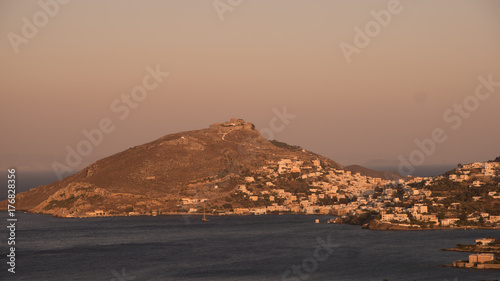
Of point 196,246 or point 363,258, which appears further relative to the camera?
point 196,246

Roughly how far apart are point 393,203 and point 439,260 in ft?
237

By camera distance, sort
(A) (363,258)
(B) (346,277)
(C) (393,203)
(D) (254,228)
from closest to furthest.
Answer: (B) (346,277) < (A) (363,258) < (D) (254,228) < (C) (393,203)

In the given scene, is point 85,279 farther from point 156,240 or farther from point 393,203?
point 393,203

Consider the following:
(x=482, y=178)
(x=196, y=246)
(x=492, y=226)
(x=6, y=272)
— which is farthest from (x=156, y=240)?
(x=482, y=178)

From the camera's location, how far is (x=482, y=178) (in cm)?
19525

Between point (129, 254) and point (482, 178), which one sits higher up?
point (482, 178)

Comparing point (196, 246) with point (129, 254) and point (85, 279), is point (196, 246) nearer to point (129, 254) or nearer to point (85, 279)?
point (129, 254)

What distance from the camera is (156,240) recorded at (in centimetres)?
Result: 14788

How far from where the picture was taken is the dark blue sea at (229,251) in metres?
106

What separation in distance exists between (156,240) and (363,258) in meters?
45.4

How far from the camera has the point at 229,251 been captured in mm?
132250

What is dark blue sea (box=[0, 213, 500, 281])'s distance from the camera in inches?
4163

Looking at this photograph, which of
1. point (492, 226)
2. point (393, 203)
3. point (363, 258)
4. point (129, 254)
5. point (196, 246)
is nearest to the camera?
point (363, 258)

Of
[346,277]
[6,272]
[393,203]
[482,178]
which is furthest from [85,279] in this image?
[482,178]
